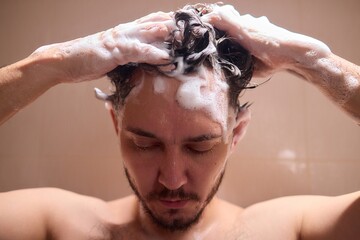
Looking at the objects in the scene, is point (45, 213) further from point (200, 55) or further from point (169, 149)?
point (200, 55)

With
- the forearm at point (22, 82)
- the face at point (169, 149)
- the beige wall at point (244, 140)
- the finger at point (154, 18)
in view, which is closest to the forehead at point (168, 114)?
the face at point (169, 149)

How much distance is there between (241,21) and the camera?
950mm

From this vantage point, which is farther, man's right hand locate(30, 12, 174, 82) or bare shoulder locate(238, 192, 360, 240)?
bare shoulder locate(238, 192, 360, 240)

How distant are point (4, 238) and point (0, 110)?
0.35 meters

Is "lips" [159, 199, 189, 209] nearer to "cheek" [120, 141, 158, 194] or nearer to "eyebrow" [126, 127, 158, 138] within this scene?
"cheek" [120, 141, 158, 194]

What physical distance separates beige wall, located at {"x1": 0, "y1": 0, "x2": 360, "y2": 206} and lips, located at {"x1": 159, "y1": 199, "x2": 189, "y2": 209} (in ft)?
1.58

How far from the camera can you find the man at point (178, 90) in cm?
92

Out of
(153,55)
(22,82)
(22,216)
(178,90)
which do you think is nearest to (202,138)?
(178,90)

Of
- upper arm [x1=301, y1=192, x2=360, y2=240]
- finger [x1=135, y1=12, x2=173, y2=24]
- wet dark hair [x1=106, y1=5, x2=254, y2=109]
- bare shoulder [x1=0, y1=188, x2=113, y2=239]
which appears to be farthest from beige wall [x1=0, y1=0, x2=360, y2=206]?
finger [x1=135, y1=12, x2=173, y2=24]

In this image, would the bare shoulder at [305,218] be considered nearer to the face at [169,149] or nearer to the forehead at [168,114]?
the face at [169,149]

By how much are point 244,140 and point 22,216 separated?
0.81m

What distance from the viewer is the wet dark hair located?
0.94m

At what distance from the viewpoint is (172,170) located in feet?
3.11

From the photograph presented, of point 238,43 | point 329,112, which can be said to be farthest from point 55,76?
point 329,112
